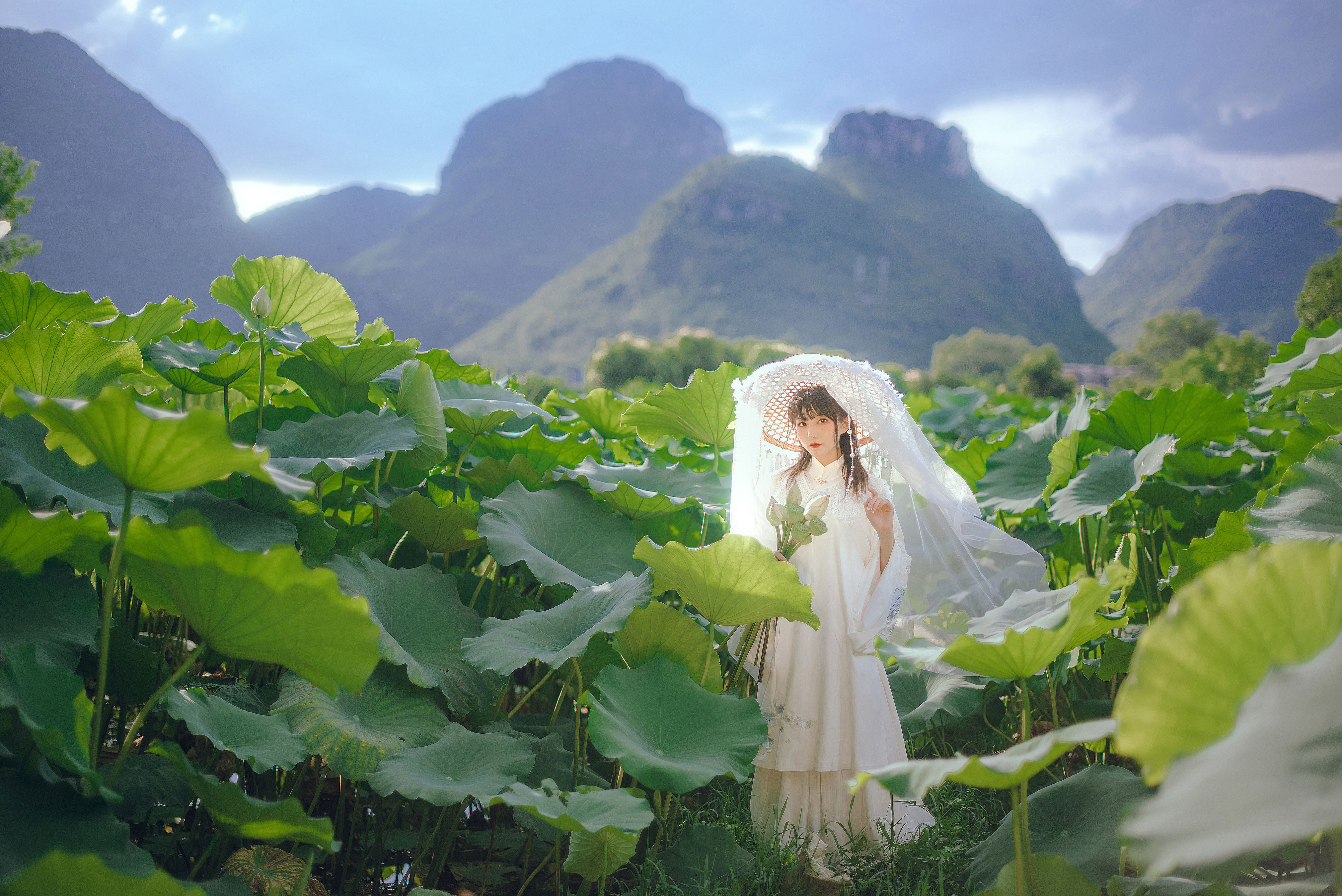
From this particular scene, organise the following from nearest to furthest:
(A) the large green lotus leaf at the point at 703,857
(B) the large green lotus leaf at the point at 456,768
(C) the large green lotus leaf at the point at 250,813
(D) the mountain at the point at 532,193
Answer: (C) the large green lotus leaf at the point at 250,813, (B) the large green lotus leaf at the point at 456,768, (A) the large green lotus leaf at the point at 703,857, (D) the mountain at the point at 532,193

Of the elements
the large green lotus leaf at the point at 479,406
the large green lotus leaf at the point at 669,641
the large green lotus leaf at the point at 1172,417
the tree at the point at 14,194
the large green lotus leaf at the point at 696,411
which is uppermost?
the tree at the point at 14,194

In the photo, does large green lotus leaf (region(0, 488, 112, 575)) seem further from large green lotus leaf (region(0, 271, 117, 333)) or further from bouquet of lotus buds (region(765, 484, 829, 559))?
bouquet of lotus buds (region(765, 484, 829, 559))

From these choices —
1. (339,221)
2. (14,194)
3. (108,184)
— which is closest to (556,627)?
(14,194)

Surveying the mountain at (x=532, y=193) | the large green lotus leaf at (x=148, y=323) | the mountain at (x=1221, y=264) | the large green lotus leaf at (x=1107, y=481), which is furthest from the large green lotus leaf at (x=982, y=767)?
the mountain at (x=532, y=193)

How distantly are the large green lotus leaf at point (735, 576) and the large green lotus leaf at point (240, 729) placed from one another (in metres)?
0.69

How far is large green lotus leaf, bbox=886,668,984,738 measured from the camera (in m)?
2.15

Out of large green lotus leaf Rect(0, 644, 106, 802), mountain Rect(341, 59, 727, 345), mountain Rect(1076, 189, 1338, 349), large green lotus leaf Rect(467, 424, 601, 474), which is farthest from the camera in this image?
mountain Rect(341, 59, 727, 345)

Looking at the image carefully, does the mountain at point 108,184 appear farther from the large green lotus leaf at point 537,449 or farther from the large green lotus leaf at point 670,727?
the large green lotus leaf at point 670,727

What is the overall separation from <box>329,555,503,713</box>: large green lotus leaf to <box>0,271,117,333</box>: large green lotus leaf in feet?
3.01

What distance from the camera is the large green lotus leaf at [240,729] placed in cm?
121

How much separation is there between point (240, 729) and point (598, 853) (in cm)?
67

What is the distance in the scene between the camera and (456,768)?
1465 millimetres

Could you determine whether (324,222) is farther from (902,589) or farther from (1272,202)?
(902,589)

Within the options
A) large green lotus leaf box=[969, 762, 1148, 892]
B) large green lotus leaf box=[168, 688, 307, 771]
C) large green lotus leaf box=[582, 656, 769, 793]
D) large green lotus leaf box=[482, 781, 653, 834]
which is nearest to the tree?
large green lotus leaf box=[168, 688, 307, 771]
